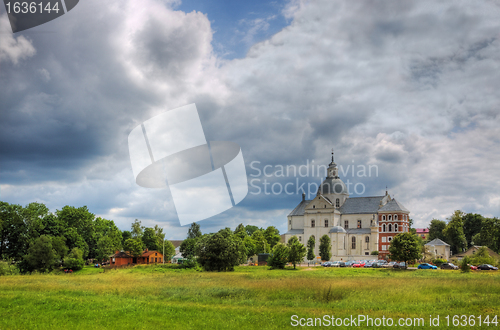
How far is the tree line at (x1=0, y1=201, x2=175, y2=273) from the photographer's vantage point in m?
52.4

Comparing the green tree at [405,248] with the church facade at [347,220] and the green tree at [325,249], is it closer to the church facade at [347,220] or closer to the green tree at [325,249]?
the green tree at [325,249]

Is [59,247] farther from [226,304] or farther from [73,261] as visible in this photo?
[226,304]

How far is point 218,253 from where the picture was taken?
4956cm

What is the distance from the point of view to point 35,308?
18.8 m

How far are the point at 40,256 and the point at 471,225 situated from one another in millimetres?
93508

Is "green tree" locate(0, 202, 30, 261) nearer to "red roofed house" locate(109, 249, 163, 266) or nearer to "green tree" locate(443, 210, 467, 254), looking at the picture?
"red roofed house" locate(109, 249, 163, 266)

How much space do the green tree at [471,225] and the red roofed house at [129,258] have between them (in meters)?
75.4

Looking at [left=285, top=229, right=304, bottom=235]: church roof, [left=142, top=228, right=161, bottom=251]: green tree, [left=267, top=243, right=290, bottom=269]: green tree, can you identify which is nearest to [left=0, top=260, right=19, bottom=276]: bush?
[left=267, top=243, right=290, bottom=269]: green tree

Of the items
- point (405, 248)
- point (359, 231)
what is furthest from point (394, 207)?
point (405, 248)

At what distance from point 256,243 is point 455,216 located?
157 ft

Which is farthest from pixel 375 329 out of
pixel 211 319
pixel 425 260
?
pixel 425 260

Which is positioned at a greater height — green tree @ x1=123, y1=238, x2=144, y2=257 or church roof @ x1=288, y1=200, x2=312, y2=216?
church roof @ x1=288, y1=200, x2=312, y2=216

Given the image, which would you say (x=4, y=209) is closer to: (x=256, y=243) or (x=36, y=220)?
(x=36, y=220)

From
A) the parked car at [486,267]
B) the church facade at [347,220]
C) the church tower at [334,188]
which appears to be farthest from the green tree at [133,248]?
the parked car at [486,267]
